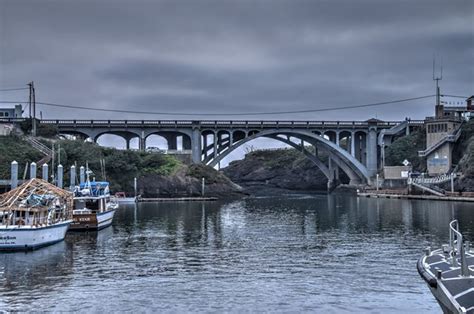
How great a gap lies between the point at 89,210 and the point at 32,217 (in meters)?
14.7

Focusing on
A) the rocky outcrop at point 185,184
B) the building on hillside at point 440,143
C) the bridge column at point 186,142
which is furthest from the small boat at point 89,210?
the building on hillside at point 440,143

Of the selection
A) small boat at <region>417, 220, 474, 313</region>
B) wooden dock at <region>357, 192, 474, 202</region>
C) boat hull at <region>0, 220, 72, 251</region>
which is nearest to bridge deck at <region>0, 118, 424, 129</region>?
wooden dock at <region>357, 192, 474, 202</region>

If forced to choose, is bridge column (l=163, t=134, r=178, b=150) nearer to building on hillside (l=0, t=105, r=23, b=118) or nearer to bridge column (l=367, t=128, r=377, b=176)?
building on hillside (l=0, t=105, r=23, b=118)

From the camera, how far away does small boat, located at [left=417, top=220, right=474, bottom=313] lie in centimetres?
1963

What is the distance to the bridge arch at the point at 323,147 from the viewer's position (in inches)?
5315

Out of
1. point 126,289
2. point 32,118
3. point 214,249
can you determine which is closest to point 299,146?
point 32,118

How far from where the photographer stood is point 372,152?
5743 inches

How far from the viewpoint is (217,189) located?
12812 cm

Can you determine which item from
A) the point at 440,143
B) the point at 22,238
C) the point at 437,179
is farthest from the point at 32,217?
the point at 440,143

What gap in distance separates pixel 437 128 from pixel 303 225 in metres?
74.4

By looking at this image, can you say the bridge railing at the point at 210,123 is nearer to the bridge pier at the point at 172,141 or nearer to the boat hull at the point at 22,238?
the bridge pier at the point at 172,141

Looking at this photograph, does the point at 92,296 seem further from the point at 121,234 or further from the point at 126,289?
the point at 121,234

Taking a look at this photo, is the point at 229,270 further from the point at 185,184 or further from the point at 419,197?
the point at 185,184

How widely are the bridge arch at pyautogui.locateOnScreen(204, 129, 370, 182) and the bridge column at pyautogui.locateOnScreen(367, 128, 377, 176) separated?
1.89m
